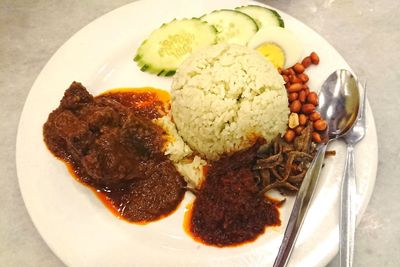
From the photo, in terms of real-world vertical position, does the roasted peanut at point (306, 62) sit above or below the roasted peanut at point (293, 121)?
above

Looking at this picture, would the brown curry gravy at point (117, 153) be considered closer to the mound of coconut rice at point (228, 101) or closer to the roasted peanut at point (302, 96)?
the mound of coconut rice at point (228, 101)

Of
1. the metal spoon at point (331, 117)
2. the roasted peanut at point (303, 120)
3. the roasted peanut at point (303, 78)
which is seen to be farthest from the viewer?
the roasted peanut at point (303, 78)

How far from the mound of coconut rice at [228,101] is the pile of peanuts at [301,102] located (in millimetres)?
68

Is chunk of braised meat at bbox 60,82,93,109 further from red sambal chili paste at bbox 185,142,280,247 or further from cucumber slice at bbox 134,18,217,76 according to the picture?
red sambal chili paste at bbox 185,142,280,247

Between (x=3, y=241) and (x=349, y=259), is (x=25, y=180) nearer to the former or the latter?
(x=3, y=241)

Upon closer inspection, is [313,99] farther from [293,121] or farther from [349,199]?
[349,199]

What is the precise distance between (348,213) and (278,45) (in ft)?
3.96

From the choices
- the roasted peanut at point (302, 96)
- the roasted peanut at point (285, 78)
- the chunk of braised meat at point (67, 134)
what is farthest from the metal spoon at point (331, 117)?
the chunk of braised meat at point (67, 134)

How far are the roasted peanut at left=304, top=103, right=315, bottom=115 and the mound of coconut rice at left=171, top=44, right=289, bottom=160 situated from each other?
0.11m

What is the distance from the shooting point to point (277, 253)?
2170mm

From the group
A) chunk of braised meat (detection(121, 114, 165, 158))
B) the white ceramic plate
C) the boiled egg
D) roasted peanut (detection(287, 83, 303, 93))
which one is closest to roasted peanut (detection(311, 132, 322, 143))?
the white ceramic plate

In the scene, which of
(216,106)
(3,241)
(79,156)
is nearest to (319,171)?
(216,106)

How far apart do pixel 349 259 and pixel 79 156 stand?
1.56 metres

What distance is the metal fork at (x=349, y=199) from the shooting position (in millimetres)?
2160
